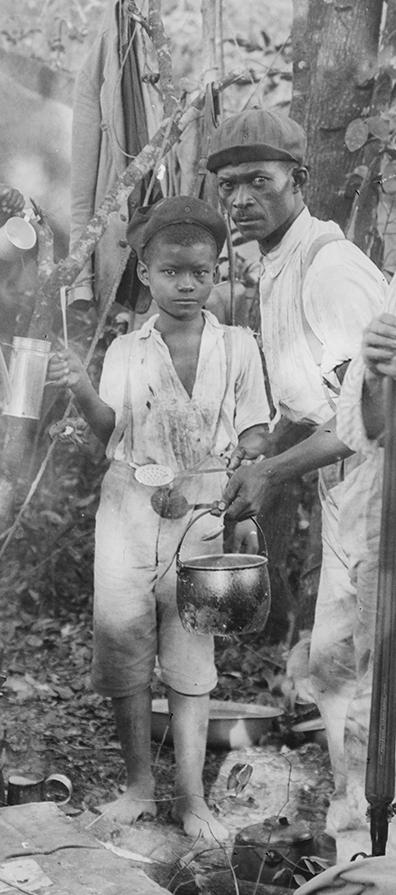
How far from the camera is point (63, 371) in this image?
3.91 m

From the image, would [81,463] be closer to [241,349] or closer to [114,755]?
[241,349]

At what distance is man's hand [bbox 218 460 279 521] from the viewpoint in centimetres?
369

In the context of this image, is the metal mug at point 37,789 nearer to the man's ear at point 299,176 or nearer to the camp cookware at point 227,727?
the camp cookware at point 227,727

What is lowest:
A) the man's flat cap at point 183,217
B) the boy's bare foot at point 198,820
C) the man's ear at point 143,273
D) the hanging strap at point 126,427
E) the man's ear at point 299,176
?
the boy's bare foot at point 198,820

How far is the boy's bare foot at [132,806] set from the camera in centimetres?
406

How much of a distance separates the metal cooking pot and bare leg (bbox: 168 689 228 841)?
53cm

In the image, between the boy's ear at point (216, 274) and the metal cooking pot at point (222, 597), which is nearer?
the metal cooking pot at point (222, 597)

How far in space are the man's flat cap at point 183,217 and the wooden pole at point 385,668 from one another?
46.7 inches

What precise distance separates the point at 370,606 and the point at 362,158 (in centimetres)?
165

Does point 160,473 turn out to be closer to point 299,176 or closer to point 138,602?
point 138,602

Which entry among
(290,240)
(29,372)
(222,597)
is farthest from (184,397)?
(222,597)

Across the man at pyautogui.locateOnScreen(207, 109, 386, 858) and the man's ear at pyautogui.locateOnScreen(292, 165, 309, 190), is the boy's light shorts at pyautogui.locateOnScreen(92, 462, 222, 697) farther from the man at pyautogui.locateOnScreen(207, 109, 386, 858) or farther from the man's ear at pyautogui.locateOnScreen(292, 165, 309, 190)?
the man's ear at pyautogui.locateOnScreen(292, 165, 309, 190)

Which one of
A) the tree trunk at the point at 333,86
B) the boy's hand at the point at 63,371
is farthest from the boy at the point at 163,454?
the tree trunk at the point at 333,86

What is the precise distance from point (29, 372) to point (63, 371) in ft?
0.36
